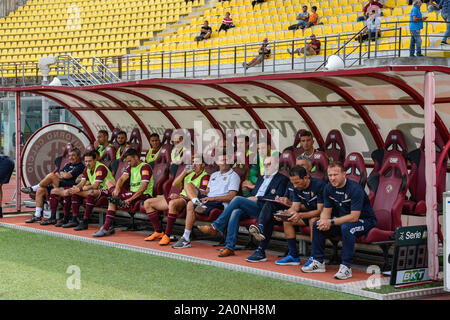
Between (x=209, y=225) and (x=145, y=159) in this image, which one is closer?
(x=209, y=225)

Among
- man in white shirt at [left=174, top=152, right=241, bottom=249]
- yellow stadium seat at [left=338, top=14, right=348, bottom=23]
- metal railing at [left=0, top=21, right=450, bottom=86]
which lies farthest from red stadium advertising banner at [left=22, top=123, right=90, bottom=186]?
yellow stadium seat at [left=338, top=14, right=348, bottom=23]

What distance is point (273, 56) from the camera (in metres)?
14.0

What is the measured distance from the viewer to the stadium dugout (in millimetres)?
7441

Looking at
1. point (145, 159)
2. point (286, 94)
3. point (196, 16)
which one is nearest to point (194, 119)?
point (145, 159)

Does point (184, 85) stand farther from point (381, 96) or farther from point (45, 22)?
point (45, 22)

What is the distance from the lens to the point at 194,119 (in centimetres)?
1227

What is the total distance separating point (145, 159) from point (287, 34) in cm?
656

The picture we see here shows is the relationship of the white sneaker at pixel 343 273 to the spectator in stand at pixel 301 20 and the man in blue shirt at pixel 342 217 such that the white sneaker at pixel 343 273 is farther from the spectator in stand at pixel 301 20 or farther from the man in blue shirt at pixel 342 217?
the spectator in stand at pixel 301 20

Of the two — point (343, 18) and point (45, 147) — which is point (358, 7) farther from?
point (45, 147)

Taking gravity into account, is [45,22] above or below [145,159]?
above

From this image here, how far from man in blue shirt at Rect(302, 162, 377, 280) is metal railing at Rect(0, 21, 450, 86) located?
429 cm

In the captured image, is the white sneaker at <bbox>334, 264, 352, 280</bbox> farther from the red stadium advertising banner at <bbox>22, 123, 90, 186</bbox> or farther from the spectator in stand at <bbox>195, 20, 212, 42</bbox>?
the spectator in stand at <bbox>195, 20, 212, 42</bbox>

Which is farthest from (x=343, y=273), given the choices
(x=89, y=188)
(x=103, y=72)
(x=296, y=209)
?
(x=103, y=72)

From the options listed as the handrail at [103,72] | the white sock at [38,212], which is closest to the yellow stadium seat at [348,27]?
the handrail at [103,72]
